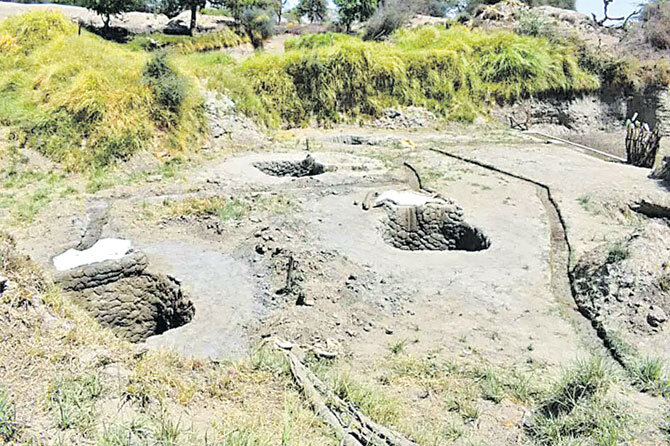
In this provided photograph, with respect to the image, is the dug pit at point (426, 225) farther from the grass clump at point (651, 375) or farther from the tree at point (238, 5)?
the tree at point (238, 5)

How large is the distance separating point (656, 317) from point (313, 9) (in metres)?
37.5

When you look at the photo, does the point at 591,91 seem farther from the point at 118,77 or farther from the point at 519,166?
the point at 118,77

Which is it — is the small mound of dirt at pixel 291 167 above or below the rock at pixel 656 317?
below

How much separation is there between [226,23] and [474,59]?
13215 millimetres

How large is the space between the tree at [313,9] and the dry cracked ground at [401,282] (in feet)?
98.5

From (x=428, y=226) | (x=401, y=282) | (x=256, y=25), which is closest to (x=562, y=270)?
(x=401, y=282)

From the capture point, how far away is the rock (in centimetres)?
538

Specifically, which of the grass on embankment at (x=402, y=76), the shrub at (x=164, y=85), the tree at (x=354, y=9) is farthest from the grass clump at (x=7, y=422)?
the tree at (x=354, y=9)

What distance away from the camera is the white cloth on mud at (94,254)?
6.35 metres

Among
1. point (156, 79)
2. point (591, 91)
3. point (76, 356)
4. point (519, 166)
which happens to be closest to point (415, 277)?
point (76, 356)

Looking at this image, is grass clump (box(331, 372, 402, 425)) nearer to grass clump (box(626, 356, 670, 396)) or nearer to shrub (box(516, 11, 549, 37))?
grass clump (box(626, 356, 670, 396))

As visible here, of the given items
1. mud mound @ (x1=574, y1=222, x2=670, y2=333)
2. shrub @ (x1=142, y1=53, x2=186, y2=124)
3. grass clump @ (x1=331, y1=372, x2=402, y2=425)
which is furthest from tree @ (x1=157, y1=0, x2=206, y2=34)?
grass clump @ (x1=331, y1=372, x2=402, y2=425)

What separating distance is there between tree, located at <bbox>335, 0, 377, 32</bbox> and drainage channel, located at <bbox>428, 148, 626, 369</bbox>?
17446 millimetres

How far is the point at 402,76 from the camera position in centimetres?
1672
